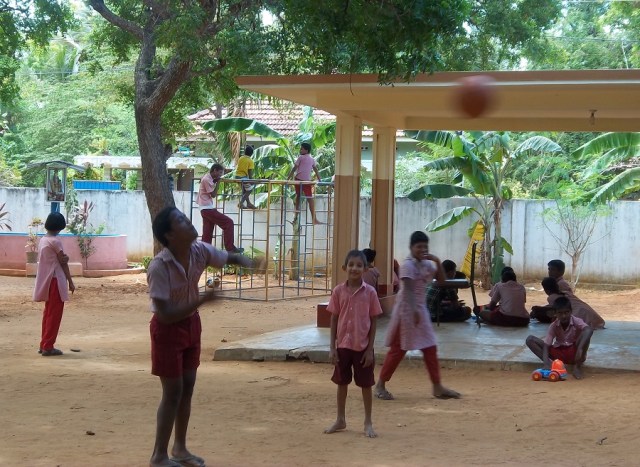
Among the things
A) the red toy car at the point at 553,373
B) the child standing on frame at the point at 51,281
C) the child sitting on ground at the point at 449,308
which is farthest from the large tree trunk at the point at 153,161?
the red toy car at the point at 553,373

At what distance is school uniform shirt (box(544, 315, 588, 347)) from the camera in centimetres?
874

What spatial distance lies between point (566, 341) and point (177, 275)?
5.04 metres

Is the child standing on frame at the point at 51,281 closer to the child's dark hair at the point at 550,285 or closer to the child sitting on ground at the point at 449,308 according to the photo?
the child sitting on ground at the point at 449,308

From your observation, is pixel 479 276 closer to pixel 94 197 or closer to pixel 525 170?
pixel 525 170

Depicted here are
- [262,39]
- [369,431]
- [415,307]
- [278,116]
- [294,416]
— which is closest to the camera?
[369,431]

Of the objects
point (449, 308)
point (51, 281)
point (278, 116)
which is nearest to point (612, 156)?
point (449, 308)

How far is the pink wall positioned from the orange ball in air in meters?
13.5

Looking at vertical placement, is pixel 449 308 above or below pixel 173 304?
below

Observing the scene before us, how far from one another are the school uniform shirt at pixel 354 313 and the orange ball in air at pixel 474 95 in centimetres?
314

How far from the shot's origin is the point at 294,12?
25.5 ft

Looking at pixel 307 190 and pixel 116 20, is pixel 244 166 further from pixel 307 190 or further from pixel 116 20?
pixel 116 20

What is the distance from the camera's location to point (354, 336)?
629 cm

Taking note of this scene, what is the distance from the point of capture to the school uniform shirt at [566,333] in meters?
8.74

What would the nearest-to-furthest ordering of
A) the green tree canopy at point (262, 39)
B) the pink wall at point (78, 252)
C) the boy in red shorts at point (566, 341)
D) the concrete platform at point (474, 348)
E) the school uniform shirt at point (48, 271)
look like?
1. the green tree canopy at point (262, 39)
2. the boy in red shorts at point (566, 341)
3. the concrete platform at point (474, 348)
4. the school uniform shirt at point (48, 271)
5. the pink wall at point (78, 252)
